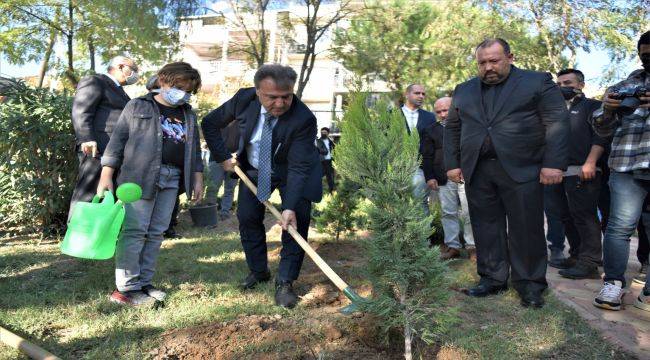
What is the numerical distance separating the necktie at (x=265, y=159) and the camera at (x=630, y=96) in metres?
2.49

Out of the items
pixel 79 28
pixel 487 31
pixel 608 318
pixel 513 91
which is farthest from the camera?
pixel 487 31

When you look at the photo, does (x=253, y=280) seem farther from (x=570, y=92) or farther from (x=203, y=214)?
(x=570, y=92)

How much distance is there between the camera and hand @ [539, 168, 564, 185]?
11.8 feet

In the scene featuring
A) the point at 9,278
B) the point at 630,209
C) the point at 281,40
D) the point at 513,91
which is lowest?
the point at 9,278

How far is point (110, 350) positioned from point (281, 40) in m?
11.3

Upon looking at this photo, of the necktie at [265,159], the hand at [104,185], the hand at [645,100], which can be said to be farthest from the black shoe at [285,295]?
the hand at [645,100]

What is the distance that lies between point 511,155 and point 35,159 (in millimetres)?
5378

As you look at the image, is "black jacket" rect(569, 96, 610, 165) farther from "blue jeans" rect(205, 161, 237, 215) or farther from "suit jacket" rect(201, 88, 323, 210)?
"blue jeans" rect(205, 161, 237, 215)

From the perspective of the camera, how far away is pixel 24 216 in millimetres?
6023

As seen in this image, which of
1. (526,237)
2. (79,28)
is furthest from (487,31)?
(526,237)

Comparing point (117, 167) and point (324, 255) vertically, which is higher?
point (117, 167)

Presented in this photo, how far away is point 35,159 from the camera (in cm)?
598

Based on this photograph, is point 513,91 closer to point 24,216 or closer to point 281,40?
point 24,216

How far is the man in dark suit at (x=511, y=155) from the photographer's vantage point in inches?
144
